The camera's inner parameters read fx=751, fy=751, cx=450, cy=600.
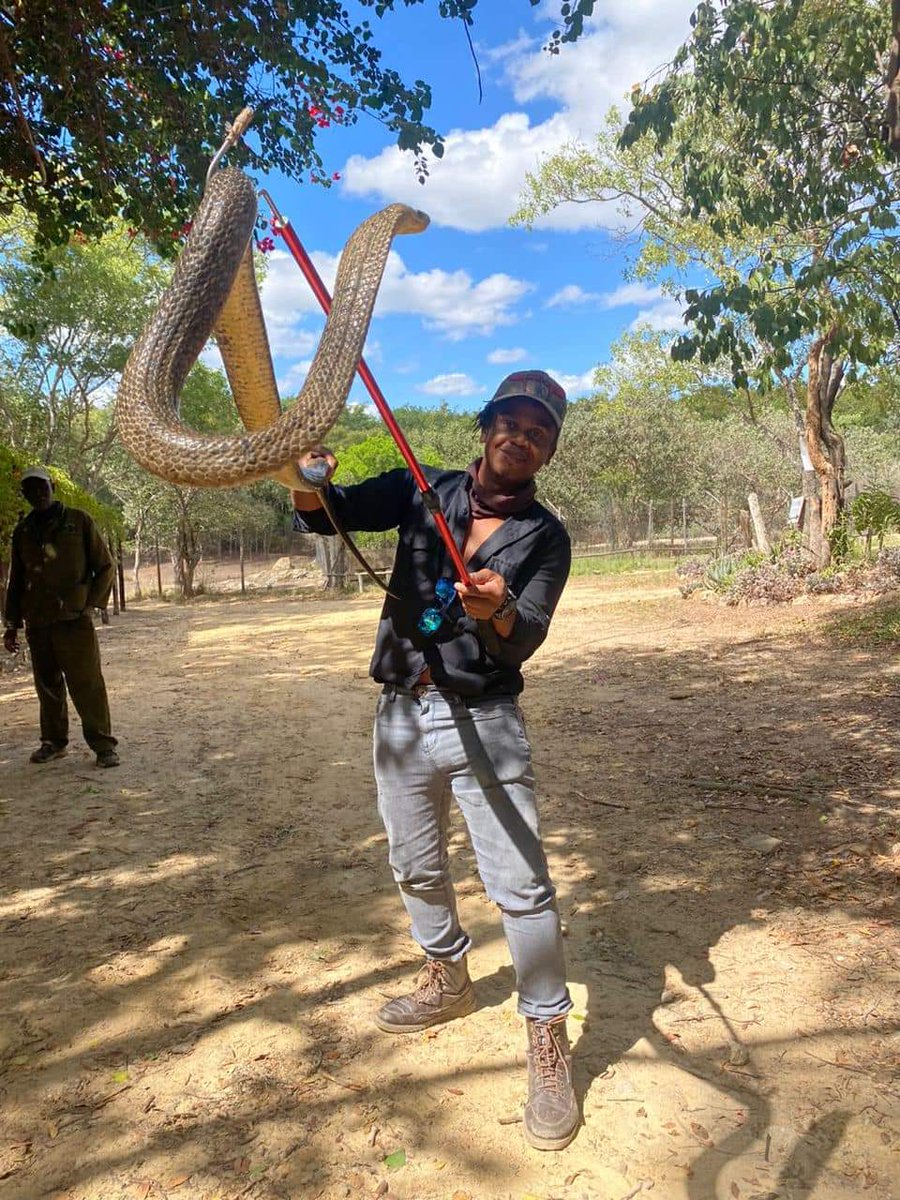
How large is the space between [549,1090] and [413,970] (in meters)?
0.87

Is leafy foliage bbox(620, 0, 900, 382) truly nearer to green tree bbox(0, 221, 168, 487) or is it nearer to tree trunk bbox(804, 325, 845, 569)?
tree trunk bbox(804, 325, 845, 569)

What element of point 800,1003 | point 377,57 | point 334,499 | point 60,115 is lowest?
point 800,1003

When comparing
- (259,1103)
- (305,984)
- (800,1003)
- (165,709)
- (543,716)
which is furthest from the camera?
(165,709)

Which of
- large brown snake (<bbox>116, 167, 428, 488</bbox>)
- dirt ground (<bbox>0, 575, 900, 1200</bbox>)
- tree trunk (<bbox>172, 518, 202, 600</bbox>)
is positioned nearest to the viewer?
large brown snake (<bbox>116, 167, 428, 488</bbox>)

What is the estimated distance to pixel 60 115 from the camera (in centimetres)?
443

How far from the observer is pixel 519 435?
2.29m

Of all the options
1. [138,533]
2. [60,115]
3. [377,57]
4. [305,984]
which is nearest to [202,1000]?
[305,984]

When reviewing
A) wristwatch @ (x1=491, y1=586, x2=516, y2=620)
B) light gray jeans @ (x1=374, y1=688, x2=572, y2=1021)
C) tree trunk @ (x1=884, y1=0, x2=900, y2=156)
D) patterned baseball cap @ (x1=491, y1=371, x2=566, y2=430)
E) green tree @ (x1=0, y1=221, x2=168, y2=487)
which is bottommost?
light gray jeans @ (x1=374, y1=688, x2=572, y2=1021)

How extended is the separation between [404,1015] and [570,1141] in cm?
68

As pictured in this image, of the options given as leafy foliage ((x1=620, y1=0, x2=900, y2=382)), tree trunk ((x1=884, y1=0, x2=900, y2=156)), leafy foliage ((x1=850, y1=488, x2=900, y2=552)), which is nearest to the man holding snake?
leafy foliage ((x1=620, y1=0, x2=900, y2=382))

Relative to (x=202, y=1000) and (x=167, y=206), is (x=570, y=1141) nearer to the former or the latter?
(x=202, y=1000)

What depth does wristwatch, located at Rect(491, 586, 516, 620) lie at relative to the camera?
2.01 m

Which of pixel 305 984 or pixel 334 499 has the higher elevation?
pixel 334 499

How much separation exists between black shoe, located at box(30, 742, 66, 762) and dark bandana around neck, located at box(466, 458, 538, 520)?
4.65m
